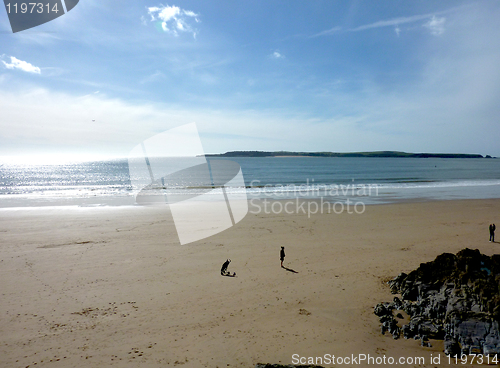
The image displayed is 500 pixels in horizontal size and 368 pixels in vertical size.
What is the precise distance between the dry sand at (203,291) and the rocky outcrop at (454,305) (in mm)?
408

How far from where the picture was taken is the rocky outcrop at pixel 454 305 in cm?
572

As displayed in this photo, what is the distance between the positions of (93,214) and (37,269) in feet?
39.9

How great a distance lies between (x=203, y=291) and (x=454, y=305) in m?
6.80

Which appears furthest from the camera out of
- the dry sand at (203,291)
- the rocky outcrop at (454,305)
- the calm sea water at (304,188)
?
the calm sea water at (304,188)

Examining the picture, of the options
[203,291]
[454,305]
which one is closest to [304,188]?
[203,291]

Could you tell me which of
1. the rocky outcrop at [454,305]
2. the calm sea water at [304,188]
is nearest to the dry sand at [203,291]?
the rocky outcrop at [454,305]

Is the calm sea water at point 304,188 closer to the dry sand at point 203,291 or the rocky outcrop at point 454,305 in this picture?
the dry sand at point 203,291

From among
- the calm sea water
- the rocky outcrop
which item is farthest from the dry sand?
the calm sea water

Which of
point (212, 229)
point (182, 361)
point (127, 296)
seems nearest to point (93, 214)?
point (212, 229)

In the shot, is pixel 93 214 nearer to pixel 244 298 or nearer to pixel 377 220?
pixel 244 298

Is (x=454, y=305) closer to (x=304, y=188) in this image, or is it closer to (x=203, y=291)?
(x=203, y=291)

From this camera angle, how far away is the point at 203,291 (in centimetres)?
894

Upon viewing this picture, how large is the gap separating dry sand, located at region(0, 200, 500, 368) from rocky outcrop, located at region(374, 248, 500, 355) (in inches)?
16.0

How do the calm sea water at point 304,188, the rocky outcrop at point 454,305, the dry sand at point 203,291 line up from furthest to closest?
1. the calm sea water at point 304,188
2. the dry sand at point 203,291
3. the rocky outcrop at point 454,305
